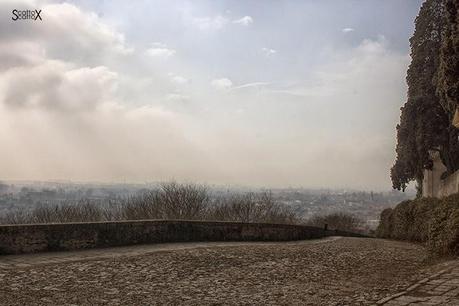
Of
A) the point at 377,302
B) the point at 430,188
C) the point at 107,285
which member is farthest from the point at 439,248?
the point at 430,188

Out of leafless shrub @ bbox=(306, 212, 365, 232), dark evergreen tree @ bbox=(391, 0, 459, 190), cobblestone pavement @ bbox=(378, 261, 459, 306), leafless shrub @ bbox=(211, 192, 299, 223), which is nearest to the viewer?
cobblestone pavement @ bbox=(378, 261, 459, 306)

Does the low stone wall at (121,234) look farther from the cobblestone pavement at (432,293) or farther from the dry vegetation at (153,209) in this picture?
the dry vegetation at (153,209)

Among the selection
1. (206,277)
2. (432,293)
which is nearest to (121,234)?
(206,277)

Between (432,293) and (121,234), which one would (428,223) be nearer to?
(432,293)

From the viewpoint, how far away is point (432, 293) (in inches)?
232

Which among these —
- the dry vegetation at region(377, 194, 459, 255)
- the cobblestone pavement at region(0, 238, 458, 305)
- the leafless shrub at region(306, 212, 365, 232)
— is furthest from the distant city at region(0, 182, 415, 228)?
the cobblestone pavement at region(0, 238, 458, 305)

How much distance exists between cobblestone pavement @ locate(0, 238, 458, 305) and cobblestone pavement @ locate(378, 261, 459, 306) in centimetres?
8

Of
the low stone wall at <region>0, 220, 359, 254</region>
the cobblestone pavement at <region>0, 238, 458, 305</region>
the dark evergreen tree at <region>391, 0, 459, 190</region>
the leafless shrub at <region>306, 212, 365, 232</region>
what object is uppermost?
the dark evergreen tree at <region>391, 0, 459, 190</region>

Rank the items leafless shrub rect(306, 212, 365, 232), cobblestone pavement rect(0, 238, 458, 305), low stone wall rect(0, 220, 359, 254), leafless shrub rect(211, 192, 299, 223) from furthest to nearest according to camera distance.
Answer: leafless shrub rect(306, 212, 365, 232), leafless shrub rect(211, 192, 299, 223), low stone wall rect(0, 220, 359, 254), cobblestone pavement rect(0, 238, 458, 305)

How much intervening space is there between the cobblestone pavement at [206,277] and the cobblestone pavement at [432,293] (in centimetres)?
8

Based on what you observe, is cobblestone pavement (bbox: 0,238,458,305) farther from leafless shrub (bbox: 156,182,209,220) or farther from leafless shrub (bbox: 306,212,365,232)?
leafless shrub (bbox: 306,212,365,232)

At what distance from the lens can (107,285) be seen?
21.3 ft

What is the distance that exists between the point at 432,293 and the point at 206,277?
3328 millimetres

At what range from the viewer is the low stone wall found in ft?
30.6
